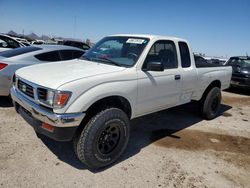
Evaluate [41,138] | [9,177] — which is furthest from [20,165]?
[41,138]

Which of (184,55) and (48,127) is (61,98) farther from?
(184,55)

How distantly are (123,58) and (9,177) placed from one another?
7.87 ft

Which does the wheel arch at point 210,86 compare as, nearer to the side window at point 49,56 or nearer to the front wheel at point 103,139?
the front wheel at point 103,139

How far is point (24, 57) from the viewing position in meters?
5.87

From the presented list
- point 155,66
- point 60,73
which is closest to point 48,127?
point 60,73

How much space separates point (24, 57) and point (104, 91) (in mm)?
3296

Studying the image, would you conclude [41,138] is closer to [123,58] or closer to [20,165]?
[20,165]

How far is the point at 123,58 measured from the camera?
4.21m

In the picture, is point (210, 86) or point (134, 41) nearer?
point (134, 41)

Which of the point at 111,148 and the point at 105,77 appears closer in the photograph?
the point at 105,77

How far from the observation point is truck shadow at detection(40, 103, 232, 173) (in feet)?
13.0

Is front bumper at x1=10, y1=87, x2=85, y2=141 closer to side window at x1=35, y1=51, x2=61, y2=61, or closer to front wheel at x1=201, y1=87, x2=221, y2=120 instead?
side window at x1=35, y1=51, x2=61, y2=61

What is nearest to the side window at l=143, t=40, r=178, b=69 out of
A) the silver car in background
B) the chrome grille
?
the chrome grille

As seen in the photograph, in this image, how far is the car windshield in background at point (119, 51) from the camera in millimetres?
4141
